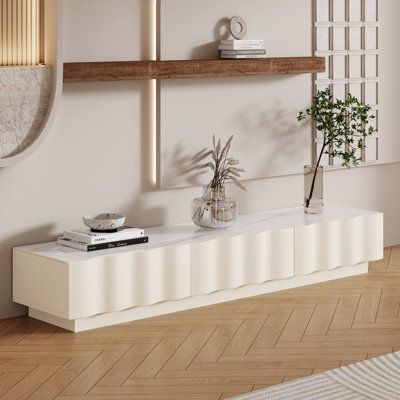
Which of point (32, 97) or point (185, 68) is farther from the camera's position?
point (185, 68)

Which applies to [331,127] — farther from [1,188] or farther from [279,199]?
[1,188]

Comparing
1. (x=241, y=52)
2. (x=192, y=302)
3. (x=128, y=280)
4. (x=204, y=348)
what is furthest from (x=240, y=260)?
(x=241, y=52)

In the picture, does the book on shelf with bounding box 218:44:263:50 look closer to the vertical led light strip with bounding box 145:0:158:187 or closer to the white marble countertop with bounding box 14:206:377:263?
the vertical led light strip with bounding box 145:0:158:187

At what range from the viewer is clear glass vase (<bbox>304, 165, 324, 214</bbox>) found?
20.6 feet

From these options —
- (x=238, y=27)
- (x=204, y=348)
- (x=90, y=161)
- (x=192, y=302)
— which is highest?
(x=238, y=27)

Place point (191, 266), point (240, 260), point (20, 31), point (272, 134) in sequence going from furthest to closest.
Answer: point (272, 134)
point (240, 260)
point (191, 266)
point (20, 31)

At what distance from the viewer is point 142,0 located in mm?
5617

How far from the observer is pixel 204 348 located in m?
4.78

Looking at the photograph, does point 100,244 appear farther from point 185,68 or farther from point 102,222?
point 185,68

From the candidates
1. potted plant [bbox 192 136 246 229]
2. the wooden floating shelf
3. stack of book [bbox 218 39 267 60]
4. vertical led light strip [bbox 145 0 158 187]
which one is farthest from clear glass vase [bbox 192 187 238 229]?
stack of book [bbox 218 39 267 60]

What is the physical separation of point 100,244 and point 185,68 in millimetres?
1118

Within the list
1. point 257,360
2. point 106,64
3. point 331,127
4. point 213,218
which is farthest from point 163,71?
point 257,360

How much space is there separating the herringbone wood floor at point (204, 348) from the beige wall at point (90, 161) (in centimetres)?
51

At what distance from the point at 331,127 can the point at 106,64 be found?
5.15ft
